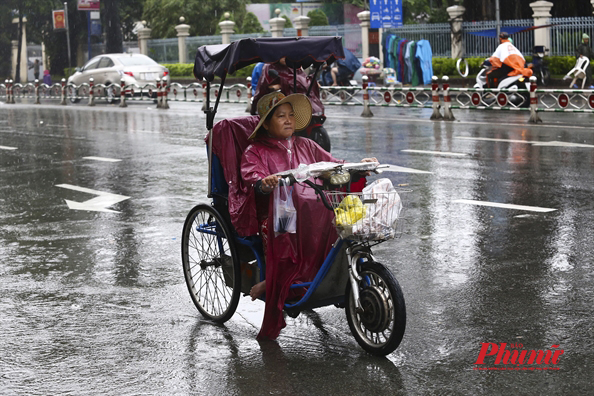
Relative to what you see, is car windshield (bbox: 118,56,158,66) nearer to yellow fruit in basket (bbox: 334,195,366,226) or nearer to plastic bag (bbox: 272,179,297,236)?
plastic bag (bbox: 272,179,297,236)

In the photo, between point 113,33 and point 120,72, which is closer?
point 120,72

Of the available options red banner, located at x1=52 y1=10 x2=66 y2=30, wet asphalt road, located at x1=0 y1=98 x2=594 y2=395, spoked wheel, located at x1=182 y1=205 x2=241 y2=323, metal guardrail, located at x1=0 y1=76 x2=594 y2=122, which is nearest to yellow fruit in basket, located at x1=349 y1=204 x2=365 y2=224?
wet asphalt road, located at x1=0 y1=98 x2=594 y2=395

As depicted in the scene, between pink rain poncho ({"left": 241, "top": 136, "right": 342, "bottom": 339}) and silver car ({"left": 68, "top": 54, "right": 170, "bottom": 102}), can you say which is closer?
pink rain poncho ({"left": 241, "top": 136, "right": 342, "bottom": 339})

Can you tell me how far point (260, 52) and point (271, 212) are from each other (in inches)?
46.1

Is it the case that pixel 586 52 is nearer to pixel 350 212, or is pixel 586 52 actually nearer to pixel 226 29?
pixel 226 29

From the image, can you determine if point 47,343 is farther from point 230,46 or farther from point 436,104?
point 436,104

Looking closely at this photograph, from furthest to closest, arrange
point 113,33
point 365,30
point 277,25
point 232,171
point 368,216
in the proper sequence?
point 113,33 < point 277,25 < point 365,30 < point 232,171 < point 368,216

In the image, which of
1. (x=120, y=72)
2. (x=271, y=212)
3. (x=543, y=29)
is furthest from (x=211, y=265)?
(x=120, y=72)

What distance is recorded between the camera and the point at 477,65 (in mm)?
31359

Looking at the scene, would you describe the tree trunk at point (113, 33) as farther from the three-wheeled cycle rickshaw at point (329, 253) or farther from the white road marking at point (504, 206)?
the three-wheeled cycle rickshaw at point (329, 253)

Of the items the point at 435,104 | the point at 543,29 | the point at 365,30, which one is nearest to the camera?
the point at 435,104

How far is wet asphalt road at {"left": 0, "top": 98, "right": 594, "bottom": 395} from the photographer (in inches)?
181

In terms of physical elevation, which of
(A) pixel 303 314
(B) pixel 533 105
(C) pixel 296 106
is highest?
(B) pixel 533 105

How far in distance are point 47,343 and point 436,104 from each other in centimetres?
1593
